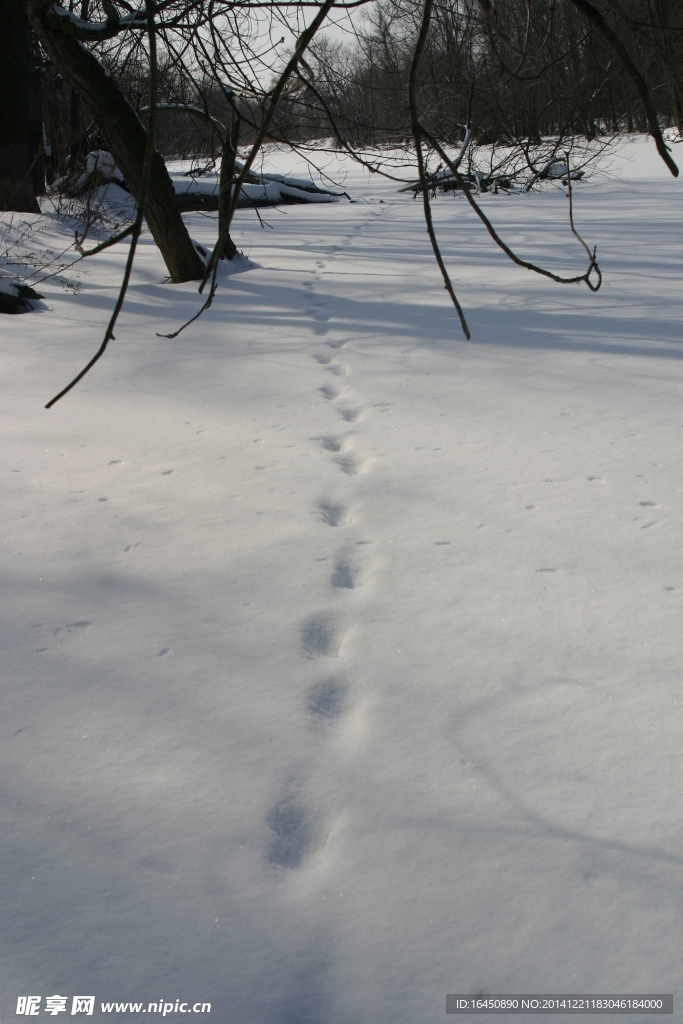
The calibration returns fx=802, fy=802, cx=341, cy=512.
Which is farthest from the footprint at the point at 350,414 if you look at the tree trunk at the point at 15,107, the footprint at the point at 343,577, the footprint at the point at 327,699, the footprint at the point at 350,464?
the tree trunk at the point at 15,107

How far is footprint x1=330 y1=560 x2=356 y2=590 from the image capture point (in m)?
A: 1.99

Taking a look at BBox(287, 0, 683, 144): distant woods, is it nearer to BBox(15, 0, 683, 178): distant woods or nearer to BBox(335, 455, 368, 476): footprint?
BBox(15, 0, 683, 178): distant woods

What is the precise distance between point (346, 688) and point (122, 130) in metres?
4.56

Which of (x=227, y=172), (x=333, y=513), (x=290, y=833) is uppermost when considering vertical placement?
(x=227, y=172)

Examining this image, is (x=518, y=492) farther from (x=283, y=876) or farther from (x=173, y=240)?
(x=173, y=240)

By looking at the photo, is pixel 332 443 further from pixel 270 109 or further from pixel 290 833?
pixel 270 109

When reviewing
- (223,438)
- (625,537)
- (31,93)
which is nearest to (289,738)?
(625,537)

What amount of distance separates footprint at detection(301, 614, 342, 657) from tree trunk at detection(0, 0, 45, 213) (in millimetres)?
6162

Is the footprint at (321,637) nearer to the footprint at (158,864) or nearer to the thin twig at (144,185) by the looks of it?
the footprint at (158,864)

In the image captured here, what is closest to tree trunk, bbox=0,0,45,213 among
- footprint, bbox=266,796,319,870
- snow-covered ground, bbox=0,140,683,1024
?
snow-covered ground, bbox=0,140,683,1024

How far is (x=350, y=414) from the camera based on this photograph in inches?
127

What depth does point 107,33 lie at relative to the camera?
13.0 ft

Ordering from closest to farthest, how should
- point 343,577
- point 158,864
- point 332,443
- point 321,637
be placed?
point 158,864
point 321,637
point 343,577
point 332,443

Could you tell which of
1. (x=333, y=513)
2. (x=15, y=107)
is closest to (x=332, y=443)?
(x=333, y=513)
